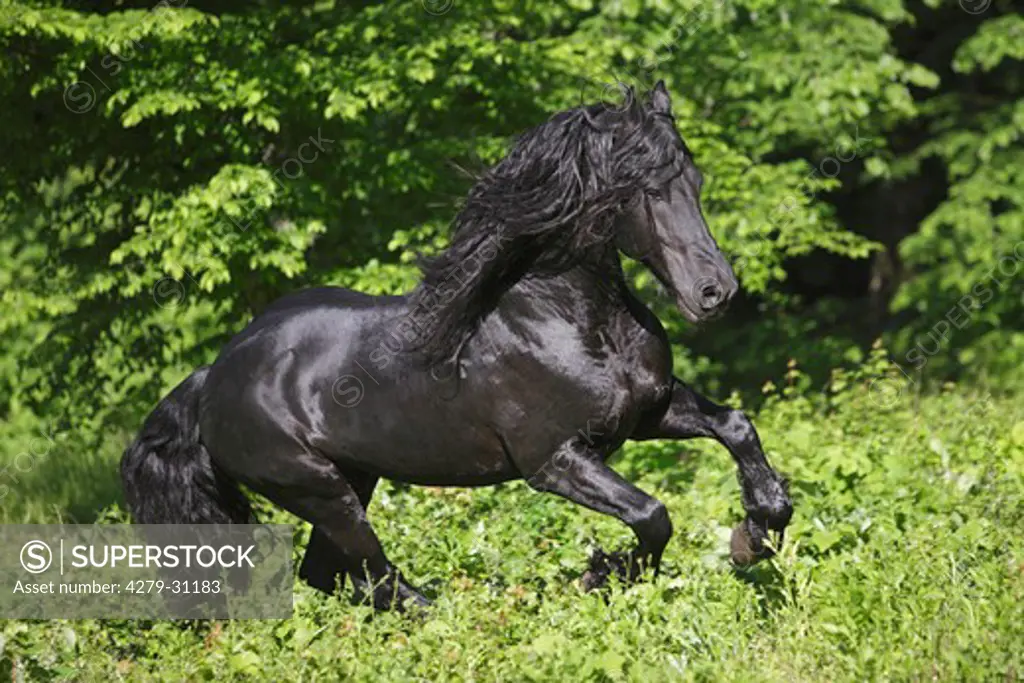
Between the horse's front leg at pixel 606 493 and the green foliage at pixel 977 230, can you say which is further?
the green foliage at pixel 977 230

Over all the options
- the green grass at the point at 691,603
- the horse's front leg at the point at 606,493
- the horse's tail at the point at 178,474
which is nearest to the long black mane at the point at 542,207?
Result: the horse's front leg at the point at 606,493

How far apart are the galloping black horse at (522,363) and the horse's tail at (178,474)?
0.87ft

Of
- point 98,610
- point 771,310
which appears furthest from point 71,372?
point 771,310

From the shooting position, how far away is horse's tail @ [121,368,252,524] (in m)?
6.38

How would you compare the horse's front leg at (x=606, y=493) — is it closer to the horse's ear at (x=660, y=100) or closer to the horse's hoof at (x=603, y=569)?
the horse's hoof at (x=603, y=569)

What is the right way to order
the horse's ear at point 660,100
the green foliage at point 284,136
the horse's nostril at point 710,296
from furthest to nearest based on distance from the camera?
the green foliage at point 284,136, the horse's ear at point 660,100, the horse's nostril at point 710,296

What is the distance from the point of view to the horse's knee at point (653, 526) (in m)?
5.18

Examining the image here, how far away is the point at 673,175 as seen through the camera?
512cm

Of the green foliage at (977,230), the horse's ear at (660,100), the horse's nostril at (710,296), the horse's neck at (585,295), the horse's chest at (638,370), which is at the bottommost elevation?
the green foliage at (977,230)

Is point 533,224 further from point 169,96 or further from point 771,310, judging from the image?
point 771,310

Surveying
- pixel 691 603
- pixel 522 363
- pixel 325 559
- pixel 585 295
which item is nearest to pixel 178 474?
pixel 325 559

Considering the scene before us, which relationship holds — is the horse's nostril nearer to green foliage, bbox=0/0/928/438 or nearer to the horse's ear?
the horse's ear

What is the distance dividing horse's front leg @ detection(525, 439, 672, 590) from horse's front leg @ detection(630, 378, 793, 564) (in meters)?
0.27

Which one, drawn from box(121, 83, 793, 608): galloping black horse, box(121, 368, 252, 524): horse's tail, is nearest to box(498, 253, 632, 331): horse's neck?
box(121, 83, 793, 608): galloping black horse
